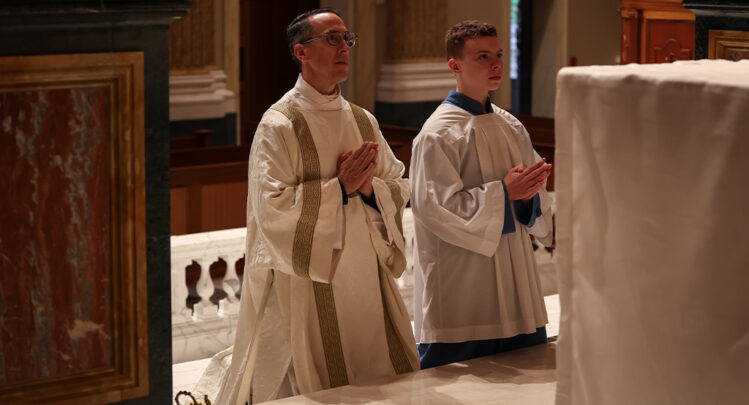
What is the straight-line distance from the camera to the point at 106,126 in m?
2.37

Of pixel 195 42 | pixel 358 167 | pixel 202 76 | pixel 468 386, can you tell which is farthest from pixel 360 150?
pixel 195 42

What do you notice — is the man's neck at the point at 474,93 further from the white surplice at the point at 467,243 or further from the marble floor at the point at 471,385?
the marble floor at the point at 471,385

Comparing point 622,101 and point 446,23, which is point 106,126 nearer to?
point 622,101

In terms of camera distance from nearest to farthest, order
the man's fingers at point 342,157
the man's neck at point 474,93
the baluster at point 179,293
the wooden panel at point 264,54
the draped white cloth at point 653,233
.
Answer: the draped white cloth at point 653,233 → the man's fingers at point 342,157 → the man's neck at point 474,93 → the baluster at point 179,293 → the wooden panel at point 264,54

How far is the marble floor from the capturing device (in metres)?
3.20

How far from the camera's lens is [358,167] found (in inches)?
129

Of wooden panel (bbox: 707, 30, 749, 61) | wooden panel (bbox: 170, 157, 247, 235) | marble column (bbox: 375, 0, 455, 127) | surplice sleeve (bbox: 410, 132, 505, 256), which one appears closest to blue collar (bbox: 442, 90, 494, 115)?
surplice sleeve (bbox: 410, 132, 505, 256)

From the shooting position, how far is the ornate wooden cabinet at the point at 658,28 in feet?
35.6

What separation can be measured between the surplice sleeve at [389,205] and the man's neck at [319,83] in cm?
19

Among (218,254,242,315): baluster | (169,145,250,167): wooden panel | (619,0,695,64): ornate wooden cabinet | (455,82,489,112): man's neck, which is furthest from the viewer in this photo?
(619,0,695,64): ornate wooden cabinet

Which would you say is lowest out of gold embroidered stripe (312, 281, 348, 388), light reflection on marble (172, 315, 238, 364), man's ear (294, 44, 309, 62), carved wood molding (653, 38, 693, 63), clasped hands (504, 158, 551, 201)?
light reflection on marble (172, 315, 238, 364)

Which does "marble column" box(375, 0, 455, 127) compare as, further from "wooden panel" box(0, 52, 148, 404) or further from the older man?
"wooden panel" box(0, 52, 148, 404)

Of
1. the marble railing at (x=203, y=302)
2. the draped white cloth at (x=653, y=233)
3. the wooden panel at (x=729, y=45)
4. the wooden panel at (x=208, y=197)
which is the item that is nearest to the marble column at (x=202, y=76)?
the wooden panel at (x=208, y=197)

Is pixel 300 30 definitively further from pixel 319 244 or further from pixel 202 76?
pixel 202 76
